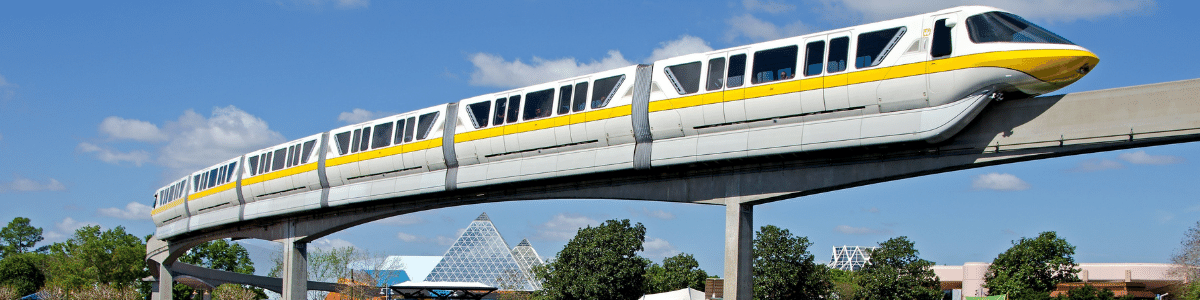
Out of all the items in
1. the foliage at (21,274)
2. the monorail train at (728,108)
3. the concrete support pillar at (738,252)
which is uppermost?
the monorail train at (728,108)

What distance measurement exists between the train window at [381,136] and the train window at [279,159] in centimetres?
776

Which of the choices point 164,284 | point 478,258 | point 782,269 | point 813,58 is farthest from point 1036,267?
point 478,258

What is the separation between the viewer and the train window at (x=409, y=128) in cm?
3475

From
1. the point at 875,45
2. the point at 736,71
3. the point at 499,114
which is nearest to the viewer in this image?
the point at 875,45

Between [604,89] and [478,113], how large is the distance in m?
6.08

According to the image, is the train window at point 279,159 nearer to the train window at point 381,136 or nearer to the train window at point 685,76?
the train window at point 381,136

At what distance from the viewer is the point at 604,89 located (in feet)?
90.2

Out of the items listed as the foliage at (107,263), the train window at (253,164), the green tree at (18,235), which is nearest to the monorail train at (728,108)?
the train window at (253,164)

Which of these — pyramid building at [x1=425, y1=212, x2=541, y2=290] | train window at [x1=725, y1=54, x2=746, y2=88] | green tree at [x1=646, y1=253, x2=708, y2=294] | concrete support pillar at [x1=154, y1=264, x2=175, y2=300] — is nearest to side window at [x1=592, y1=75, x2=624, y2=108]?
train window at [x1=725, y1=54, x2=746, y2=88]

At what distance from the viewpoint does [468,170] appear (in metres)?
32.0

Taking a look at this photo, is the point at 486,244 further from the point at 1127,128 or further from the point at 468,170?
the point at 1127,128

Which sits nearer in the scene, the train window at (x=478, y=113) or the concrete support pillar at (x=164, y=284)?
the train window at (x=478, y=113)

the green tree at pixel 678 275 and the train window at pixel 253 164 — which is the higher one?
the train window at pixel 253 164

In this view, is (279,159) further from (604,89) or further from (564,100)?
(604,89)
